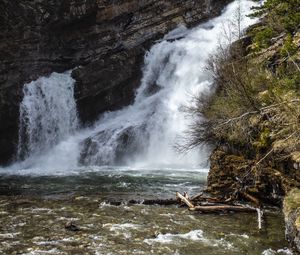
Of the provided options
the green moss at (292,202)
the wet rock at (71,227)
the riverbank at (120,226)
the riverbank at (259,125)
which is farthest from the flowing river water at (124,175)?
the riverbank at (259,125)

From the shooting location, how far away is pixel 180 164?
97.6 feet

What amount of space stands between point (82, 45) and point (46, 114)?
6002 millimetres

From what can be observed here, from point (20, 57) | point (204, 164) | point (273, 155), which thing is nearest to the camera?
point (273, 155)

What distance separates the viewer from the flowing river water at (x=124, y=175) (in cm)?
1316

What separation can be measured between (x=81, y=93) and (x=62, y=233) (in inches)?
895

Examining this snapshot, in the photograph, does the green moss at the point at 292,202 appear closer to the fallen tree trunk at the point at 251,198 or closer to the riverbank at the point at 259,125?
the riverbank at the point at 259,125

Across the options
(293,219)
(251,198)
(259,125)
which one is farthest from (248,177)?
(293,219)

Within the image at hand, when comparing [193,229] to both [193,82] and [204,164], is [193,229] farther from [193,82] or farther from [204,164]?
[193,82]

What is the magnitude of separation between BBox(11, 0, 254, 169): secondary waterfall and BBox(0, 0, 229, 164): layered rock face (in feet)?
2.68

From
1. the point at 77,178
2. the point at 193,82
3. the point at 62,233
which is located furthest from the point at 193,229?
the point at 193,82

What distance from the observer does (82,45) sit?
120ft

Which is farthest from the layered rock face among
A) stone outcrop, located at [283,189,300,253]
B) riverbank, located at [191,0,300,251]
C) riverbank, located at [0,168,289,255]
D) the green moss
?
stone outcrop, located at [283,189,300,253]

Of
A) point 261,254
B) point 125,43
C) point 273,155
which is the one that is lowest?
point 261,254

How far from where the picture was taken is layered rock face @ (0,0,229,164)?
32.3 m
